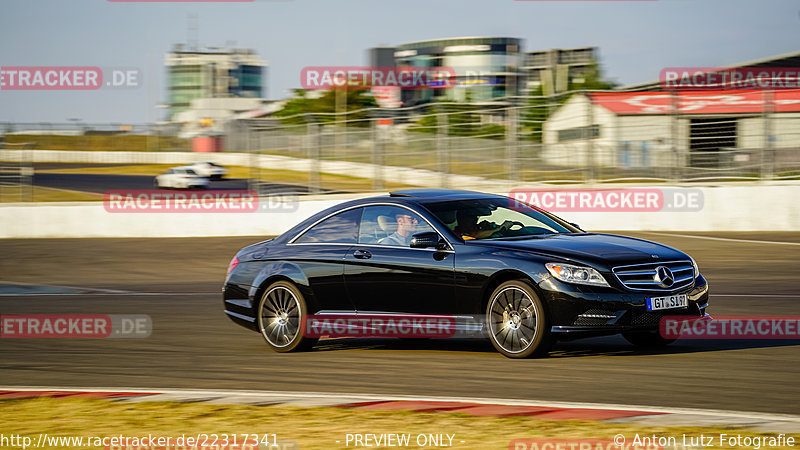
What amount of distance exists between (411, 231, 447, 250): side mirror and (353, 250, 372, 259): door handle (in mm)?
566

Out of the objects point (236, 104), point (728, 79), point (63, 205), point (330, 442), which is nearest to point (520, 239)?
point (330, 442)

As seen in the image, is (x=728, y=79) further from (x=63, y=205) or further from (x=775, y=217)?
(x=63, y=205)

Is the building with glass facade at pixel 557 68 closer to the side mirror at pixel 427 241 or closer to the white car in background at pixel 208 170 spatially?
the white car in background at pixel 208 170

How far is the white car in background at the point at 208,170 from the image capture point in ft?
161

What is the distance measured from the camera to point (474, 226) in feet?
29.8

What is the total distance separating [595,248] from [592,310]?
610mm

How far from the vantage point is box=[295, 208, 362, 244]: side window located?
31.4 ft

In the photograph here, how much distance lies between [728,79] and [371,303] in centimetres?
3448

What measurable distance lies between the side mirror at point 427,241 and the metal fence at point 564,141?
1360 cm

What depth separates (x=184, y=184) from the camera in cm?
4891
